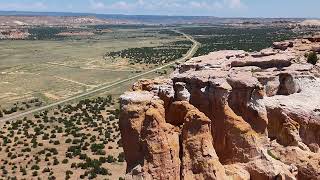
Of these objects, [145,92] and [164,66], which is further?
[164,66]

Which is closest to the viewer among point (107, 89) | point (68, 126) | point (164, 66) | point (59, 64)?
point (68, 126)

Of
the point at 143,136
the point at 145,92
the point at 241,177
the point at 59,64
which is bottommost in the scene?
the point at 59,64

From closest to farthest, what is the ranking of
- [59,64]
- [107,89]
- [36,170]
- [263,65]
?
[263,65] < [36,170] < [107,89] < [59,64]

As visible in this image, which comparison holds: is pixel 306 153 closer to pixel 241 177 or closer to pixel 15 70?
pixel 241 177

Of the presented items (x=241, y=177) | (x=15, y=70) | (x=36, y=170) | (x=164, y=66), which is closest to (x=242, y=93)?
(x=241, y=177)

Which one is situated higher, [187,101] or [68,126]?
[187,101]

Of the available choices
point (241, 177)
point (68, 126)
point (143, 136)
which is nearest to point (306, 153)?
point (241, 177)

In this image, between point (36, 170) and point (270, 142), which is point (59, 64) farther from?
point (270, 142)
